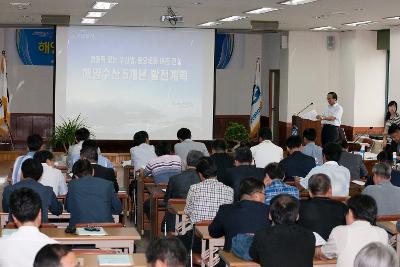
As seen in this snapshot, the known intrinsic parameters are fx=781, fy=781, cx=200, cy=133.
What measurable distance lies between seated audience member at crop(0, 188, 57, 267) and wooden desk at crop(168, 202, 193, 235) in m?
2.56

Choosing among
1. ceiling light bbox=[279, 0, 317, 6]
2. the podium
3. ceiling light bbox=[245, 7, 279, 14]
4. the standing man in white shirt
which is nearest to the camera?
ceiling light bbox=[279, 0, 317, 6]

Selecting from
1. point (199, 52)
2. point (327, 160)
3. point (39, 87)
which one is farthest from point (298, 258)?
point (39, 87)

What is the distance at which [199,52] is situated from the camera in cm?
1666

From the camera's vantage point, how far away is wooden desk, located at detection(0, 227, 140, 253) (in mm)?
5789

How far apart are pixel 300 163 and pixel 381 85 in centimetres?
849

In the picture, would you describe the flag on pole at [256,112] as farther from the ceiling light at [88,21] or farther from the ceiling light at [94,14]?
the ceiling light at [94,14]

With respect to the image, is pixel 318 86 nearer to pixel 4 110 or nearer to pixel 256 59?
pixel 256 59

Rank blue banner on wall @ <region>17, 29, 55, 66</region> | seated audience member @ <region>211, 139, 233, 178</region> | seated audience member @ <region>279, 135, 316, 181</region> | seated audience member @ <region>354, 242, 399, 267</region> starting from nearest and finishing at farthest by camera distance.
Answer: seated audience member @ <region>354, 242, 399, 267</region> < seated audience member @ <region>279, 135, 316, 181</region> < seated audience member @ <region>211, 139, 233, 178</region> < blue banner on wall @ <region>17, 29, 55, 66</region>

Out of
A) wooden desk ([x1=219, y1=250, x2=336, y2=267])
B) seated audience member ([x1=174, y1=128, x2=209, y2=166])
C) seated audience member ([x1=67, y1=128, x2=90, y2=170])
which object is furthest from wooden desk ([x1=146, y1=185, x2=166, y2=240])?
wooden desk ([x1=219, y1=250, x2=336, y2=267])

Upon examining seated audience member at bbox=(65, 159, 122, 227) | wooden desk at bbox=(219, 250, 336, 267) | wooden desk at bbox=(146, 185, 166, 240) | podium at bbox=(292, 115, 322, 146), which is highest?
podium at bbox=(292, 115, 322, 146)

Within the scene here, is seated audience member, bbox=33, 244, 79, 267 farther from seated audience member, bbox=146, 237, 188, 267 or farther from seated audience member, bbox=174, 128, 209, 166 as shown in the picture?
seated audience member, bbox=174, 128, 209, 166

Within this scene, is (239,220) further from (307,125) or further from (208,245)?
(307,125)

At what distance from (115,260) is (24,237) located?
2.24 ft

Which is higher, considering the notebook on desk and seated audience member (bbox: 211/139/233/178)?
seated audience member (bbox: 211/139/233/178)
